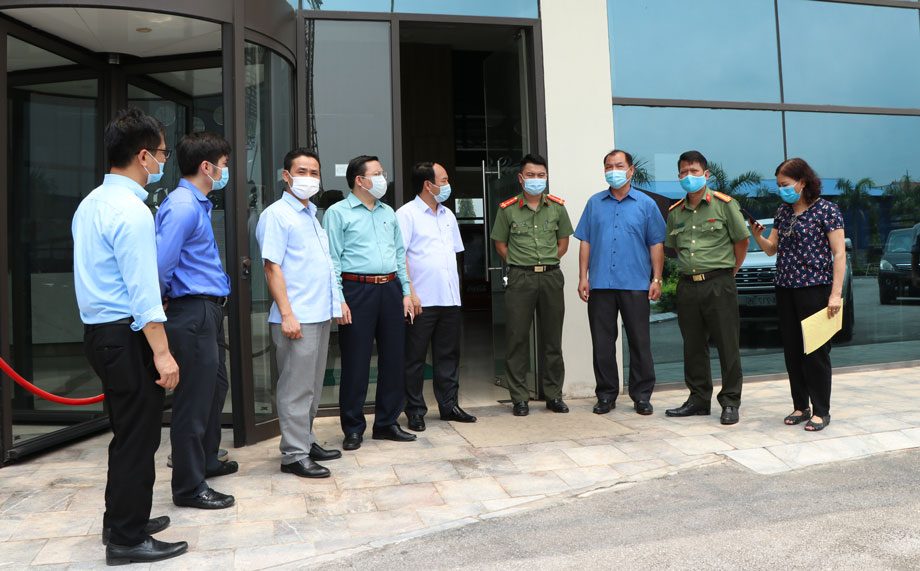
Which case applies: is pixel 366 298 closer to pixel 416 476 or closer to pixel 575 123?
pixel 416 476

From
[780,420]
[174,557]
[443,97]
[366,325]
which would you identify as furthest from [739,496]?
[443,97]

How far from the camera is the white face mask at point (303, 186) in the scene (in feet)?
13.5

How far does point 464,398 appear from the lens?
621cm

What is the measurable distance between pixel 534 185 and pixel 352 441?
7.41 feet

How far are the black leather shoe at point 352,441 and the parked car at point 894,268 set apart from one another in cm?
532

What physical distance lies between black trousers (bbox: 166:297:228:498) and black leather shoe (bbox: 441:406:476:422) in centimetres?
207

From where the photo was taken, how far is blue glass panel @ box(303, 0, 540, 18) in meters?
5.57

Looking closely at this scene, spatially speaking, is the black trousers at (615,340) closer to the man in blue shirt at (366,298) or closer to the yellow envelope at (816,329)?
the yellow envelope at (816,329)

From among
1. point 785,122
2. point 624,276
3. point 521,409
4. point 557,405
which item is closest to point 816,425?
point 624,276

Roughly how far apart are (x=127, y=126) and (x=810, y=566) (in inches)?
119

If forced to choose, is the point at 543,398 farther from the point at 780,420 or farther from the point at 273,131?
the point at 273,131

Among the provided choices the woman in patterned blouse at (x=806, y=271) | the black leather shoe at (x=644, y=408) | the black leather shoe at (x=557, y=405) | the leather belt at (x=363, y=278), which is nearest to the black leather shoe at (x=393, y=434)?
the leather belt at (x=363, y=278)

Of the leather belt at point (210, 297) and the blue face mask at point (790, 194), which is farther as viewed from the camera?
the blue face mask at point (790, 194)

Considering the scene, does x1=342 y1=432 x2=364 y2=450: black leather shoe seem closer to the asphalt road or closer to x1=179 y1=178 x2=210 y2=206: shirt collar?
the asphalt road
